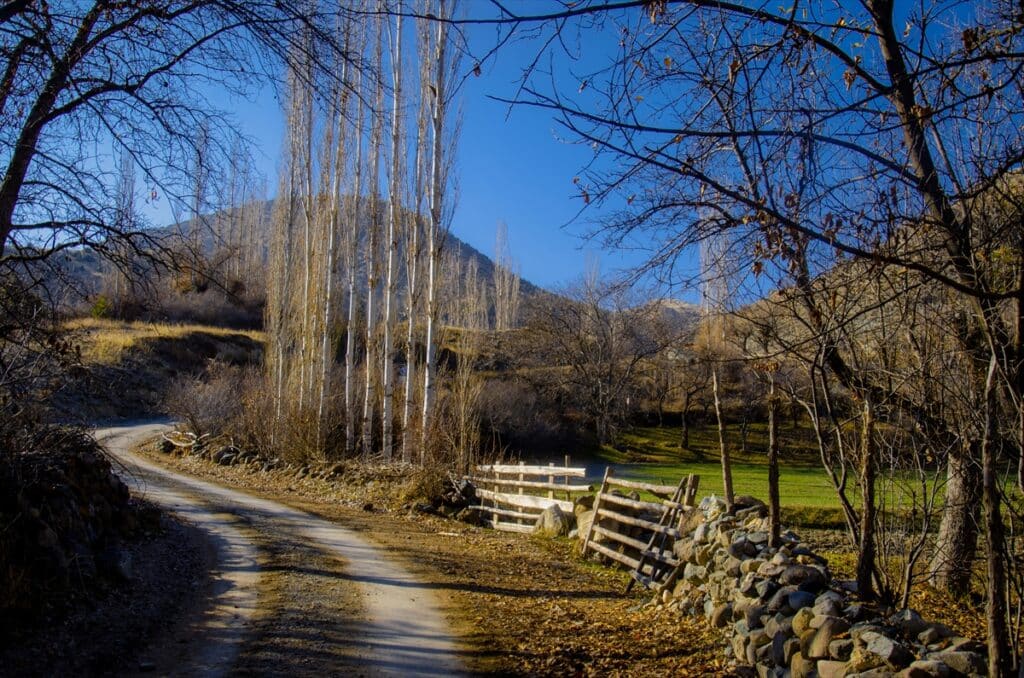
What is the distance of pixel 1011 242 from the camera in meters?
3.72

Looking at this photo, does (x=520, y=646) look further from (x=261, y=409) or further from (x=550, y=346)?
(x=550, y=346)

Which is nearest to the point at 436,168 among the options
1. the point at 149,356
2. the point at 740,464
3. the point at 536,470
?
the point at 536,470

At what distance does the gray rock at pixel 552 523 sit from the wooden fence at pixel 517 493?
118 mm

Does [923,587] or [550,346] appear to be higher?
[550,346]

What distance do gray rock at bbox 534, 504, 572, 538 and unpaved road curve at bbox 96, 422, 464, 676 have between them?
148 inches

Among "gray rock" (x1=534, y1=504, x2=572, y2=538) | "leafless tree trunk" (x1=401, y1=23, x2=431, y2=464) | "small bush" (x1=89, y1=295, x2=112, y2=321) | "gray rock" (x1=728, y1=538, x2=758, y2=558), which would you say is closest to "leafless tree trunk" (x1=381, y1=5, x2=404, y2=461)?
"leafless tree trunk" (x1=401, y1=23, x2=431, y2=464)

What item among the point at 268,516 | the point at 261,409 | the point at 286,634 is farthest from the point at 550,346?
the point at 286,634

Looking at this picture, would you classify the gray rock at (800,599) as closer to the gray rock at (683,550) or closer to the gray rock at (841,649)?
the gray rock at (841,649)

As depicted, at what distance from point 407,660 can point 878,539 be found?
13.7ft

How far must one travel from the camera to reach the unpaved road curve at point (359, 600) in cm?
564

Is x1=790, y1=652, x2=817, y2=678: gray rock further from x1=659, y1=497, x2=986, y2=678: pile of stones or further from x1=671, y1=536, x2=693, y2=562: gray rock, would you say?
x1=671, y1=536, x2=693, y2=562: gray rock

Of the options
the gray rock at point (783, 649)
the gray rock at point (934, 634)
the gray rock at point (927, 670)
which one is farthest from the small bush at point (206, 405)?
the gray rock at point (927, 670)

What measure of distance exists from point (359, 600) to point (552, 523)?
6.47 m

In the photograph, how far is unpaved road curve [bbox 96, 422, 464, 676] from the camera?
5.64 meters
